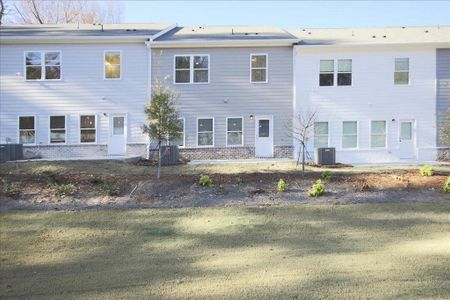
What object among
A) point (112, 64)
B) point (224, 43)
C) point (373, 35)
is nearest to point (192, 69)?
point (224, 43)

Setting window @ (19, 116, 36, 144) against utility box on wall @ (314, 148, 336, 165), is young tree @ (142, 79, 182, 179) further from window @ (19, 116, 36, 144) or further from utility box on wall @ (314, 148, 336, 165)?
window @ (19, 116, 36, 144)

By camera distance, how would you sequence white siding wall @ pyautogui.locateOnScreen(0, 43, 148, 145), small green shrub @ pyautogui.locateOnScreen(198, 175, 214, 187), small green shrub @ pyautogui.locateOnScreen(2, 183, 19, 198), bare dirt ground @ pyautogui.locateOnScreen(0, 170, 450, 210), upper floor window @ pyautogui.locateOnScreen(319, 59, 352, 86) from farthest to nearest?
white siding wall @ pyautogui.locateOnScreen(0, 43, 148, 145), upper floor window @ pyautogui.locateOnScreen(319, 59, 352, 86), small green shrub @ pyautogui.locateOnScreen(198, 175, 214, 187), small green shrub @ pyautogui.locateOnScreen(2, 183, 19, 198), bare dirt ground @ pyautogui.locateOnScreen(0, 170, 450, 210)

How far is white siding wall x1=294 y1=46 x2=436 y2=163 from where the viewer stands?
862 inches

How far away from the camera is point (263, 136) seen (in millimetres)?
22578

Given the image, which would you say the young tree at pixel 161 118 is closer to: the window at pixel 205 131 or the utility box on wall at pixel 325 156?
the window at pixel 205 131

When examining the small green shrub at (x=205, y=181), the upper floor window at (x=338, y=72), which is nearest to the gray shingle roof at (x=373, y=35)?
the upper floor window at (x=338, y=72)

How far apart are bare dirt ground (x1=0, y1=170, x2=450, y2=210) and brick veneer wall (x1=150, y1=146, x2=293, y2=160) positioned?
8716 mm

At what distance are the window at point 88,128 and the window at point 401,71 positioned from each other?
1414cm

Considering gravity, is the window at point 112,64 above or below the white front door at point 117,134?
above

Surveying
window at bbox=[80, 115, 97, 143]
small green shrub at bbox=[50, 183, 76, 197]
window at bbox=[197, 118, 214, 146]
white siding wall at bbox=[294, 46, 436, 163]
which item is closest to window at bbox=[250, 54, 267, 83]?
white siding wall at bbox=[294, 46, 436, 163]

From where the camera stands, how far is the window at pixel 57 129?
22297 millimetres

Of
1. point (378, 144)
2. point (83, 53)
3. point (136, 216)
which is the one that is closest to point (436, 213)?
point (136, 216)

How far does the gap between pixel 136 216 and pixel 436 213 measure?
6.58 m

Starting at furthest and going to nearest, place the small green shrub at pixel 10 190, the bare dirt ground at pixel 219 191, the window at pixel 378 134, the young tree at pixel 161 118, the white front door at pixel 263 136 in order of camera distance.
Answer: the white front door at pixel 263 136 < the window at pixel 378 134 < the young tree at pixel 161 118 < the small green shrub at pixel 10 190 < the bare dirt ground at pixel 219 191
